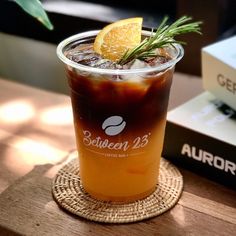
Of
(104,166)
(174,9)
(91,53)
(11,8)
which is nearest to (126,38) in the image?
(91,53)

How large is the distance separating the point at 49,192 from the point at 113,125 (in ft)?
0.48

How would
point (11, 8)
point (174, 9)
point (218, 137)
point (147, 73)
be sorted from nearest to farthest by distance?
1. point (147, 73)
2. point (218, 137)
3. point (174, 9)
4. point (11, 8)

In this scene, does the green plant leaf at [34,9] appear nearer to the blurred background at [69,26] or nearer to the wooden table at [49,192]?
the wooden table at [49,192]

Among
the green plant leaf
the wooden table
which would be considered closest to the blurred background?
the wooden table

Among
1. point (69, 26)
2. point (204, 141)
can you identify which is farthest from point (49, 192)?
point (69, 26)

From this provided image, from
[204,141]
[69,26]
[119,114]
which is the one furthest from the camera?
[69,26]

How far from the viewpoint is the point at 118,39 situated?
615mm

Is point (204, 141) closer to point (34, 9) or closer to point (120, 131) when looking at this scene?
point (120, 131)

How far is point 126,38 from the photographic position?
62cm

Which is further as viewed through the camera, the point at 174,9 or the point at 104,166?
the point at 174,9

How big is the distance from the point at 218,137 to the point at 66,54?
0.73 feet

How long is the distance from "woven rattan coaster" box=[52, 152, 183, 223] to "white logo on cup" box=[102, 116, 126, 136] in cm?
10

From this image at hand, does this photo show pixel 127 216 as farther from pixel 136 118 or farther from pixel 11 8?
pixel 11 8

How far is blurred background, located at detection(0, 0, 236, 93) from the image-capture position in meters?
1.06
